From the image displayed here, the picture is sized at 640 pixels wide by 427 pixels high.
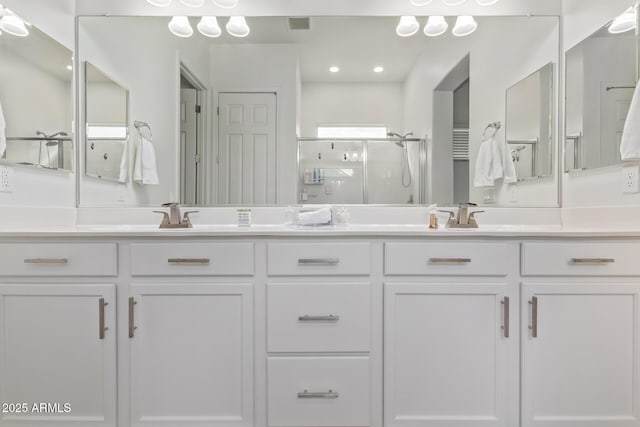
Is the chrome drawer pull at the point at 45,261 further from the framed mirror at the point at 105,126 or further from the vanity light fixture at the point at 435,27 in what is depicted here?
the vanity light fixture at the point at 435,27

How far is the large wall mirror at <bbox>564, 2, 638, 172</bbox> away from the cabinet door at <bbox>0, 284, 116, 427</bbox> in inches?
91.6

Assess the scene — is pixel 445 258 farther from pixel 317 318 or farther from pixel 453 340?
pixel 317 318

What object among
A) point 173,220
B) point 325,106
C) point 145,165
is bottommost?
point 173,220

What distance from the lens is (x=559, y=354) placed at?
1.35 metres

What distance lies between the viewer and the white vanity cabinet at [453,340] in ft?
4.45

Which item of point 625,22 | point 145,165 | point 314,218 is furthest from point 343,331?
point 625,22

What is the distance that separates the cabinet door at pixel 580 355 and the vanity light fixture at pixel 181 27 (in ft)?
7.14

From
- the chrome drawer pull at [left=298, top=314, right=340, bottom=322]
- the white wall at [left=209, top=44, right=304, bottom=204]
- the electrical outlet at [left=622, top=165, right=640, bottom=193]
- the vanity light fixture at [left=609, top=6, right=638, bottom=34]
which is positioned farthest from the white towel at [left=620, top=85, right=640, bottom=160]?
the white wall at [left=209, top=44, right=304, bottom=204]

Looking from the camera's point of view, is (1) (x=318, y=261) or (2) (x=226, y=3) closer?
(1) (x=318, y=261)

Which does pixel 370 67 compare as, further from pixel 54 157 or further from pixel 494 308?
pixel 54 157

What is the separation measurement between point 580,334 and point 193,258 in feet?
5.13

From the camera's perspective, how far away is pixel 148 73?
78.0 inches

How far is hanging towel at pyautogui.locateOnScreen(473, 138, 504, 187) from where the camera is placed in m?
1.94

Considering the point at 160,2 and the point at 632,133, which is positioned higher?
the point at 160,2
